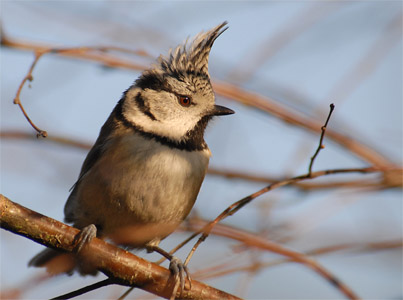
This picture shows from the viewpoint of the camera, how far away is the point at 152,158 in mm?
3846

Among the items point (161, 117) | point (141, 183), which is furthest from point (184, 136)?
point (141, 183)

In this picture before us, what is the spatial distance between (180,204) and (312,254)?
1129mm

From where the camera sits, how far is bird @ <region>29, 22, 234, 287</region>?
12.5 ft

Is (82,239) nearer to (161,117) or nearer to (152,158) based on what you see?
(152,158)

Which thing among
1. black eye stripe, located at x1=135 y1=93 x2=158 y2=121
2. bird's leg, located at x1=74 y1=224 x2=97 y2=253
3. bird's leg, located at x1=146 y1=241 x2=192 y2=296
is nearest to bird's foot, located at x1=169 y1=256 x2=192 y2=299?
bird's leg, located at x1=146 y1=241 x2=192 y2=296

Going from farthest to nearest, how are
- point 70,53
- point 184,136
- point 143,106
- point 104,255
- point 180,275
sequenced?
point 143,106 → point 184,136 → point 70,53 → point 180,275 → point 104,255

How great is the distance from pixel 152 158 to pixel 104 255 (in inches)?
37.4

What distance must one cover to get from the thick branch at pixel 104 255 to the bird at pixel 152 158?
0.65 feet

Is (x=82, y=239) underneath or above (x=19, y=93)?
underneath

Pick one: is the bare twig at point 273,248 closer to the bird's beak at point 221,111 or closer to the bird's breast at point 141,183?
the bird's breast at point 141,183

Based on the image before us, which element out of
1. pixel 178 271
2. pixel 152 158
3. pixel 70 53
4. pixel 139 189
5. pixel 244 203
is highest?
pixel 70 53

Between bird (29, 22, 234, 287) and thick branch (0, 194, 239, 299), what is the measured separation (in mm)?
197

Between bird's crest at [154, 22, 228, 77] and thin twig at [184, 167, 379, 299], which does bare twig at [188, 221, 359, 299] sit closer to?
thin twig at [184, 167, 379, 299]

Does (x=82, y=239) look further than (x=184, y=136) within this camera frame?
No
